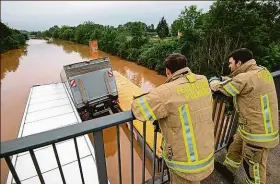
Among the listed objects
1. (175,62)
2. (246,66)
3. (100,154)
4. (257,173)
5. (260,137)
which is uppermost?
(175,62)

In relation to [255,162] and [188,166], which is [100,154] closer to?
[188,166]

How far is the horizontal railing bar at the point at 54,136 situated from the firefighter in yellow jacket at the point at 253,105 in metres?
1.09

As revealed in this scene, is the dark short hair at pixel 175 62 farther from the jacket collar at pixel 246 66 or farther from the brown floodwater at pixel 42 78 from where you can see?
the brown floodwater at pixel 42 78

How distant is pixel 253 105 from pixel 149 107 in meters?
1.11

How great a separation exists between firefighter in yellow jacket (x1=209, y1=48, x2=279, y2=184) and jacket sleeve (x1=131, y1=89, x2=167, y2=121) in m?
0.83

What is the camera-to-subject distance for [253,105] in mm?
1766

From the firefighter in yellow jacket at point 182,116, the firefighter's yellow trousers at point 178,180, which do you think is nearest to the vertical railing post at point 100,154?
the firefighter in yellow jacket at point 182,116

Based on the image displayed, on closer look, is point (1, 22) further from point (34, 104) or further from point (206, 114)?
point (34, 104)

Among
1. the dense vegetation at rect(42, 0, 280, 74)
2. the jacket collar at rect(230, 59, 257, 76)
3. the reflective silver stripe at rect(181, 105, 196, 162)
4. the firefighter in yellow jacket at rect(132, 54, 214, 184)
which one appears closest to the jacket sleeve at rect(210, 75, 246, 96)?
the jacket collar at rect(230, 59, 257, 76)

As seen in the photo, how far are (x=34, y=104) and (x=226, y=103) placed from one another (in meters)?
7.18

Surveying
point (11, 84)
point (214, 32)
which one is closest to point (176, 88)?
point (11, 84)

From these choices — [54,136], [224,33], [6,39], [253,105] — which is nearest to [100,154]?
[54,136]

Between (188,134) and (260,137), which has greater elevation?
(188,134)

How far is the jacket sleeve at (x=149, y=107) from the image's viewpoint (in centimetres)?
125
